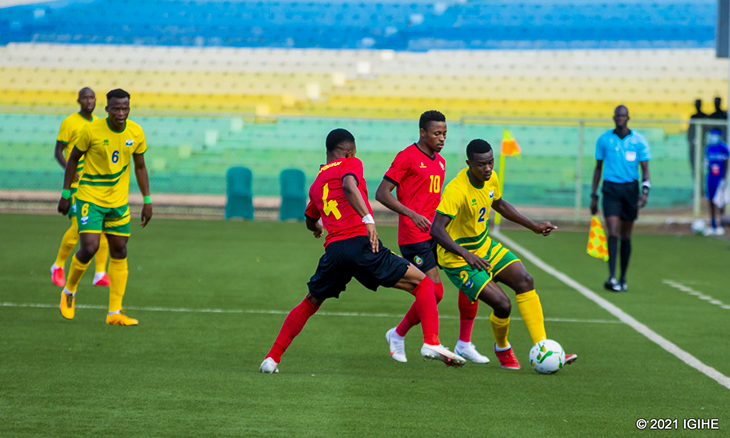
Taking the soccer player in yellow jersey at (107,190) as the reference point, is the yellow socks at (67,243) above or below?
below

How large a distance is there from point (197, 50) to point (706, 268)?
82.3 feet

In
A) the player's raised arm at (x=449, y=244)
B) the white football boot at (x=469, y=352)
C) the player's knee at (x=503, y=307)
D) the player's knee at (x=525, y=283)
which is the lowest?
the white football boot at (x=469, y=352)

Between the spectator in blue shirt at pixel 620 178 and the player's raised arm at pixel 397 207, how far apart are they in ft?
14.9

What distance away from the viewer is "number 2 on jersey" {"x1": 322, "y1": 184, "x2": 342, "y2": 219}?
5.60 meters

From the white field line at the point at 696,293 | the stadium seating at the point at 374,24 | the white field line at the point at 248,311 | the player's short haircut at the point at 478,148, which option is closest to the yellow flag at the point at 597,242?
the white field line at the point at 696,293

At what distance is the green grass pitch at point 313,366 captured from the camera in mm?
4480

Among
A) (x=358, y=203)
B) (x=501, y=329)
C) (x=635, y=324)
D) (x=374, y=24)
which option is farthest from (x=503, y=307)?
(x=374, y=24)

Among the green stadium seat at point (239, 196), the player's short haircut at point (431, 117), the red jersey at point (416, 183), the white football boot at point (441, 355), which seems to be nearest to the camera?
the white football boot at point (441, 355)

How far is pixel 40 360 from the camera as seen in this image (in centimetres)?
584

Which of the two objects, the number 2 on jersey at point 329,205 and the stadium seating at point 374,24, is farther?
the stadium seating at point 374,24

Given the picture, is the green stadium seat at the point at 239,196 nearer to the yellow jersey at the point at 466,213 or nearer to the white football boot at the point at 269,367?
the yellow jersey at the point at 466,213

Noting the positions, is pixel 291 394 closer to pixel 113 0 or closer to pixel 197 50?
pixel 197 50

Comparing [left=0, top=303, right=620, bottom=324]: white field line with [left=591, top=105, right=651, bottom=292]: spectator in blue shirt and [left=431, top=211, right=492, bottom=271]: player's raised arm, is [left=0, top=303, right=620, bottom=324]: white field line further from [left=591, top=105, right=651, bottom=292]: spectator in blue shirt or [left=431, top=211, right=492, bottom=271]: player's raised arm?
[left=431, top=211, right=492, bottom=271]: player's raised arm

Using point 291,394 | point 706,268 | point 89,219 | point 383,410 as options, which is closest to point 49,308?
point 89,219
